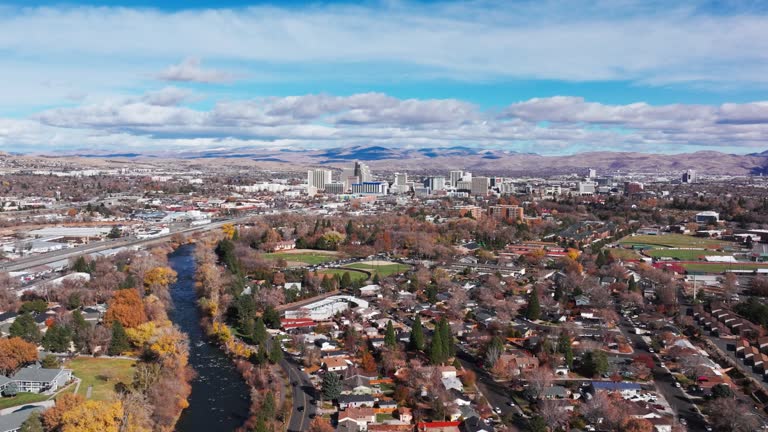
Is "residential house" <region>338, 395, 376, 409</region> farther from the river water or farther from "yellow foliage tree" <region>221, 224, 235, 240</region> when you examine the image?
"yellow foliage tree" <region>221, 224, 235, 240</region>

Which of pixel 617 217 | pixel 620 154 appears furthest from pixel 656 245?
pixel 620 154

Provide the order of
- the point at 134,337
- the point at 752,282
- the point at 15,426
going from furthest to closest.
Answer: the point at 752,282 < the point at 134,337 < the point at 15,426

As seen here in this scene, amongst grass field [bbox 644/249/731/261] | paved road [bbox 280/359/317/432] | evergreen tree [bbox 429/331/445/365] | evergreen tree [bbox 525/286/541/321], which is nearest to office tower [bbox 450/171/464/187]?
grass field [bbox 644/249/731/261]

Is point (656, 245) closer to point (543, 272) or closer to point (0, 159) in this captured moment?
point (543, 272)

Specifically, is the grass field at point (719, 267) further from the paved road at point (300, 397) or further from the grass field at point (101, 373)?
the grass field at point (101, 373)

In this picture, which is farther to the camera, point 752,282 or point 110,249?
point 110,249
